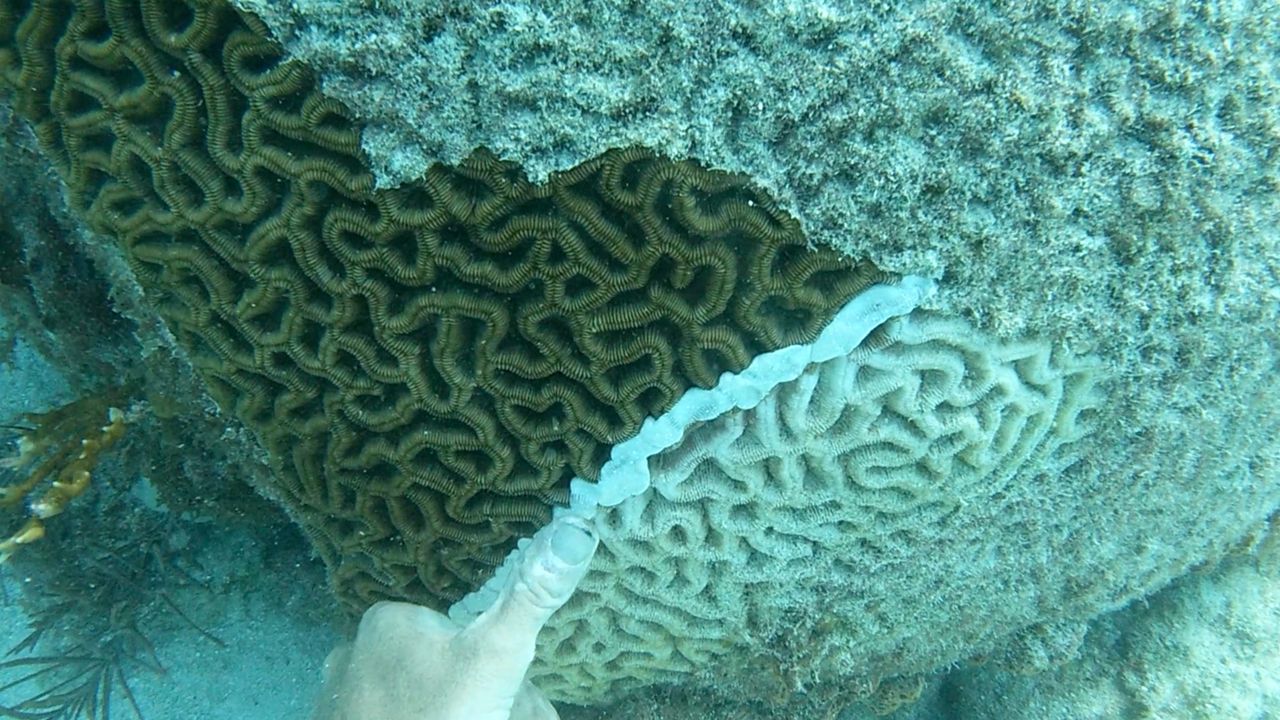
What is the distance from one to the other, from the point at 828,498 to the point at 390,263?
6.33 feet

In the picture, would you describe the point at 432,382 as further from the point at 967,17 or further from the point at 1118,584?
the point at 1118,584

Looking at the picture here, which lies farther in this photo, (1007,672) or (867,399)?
(1007,672)

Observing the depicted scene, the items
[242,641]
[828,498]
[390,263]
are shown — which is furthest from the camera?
[242,641]

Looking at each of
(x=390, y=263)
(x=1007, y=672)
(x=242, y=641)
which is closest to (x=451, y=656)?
(x=390, y=263)

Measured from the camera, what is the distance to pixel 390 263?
244 cm

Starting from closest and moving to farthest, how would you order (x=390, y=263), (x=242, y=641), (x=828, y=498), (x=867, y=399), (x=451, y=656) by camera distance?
(x=390, y=263), (x=451, y=656), (x=867, y=399), (x=828, y=498), (x=242, y=641)

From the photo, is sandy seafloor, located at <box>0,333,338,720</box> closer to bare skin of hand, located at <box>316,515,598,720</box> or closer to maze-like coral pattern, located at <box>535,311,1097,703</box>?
maze-like coral pattern, located at <box>535,311,1097,703</box>

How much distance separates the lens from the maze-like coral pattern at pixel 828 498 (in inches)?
110

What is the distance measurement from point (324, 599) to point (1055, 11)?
4.67 metres

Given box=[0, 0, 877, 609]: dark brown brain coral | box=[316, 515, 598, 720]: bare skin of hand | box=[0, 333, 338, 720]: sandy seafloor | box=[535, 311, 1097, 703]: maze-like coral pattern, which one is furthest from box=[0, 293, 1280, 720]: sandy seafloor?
box=[0, 0, 877, 609]: dark brown brain coral

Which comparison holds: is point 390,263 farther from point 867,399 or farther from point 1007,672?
point 1007,672

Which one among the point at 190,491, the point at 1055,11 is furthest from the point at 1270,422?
the point at 190,491

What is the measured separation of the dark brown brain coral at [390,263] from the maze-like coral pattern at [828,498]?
358 mm

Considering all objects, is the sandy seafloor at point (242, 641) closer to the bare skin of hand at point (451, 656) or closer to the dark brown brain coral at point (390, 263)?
the bare skin of hand at point (451, 656)
